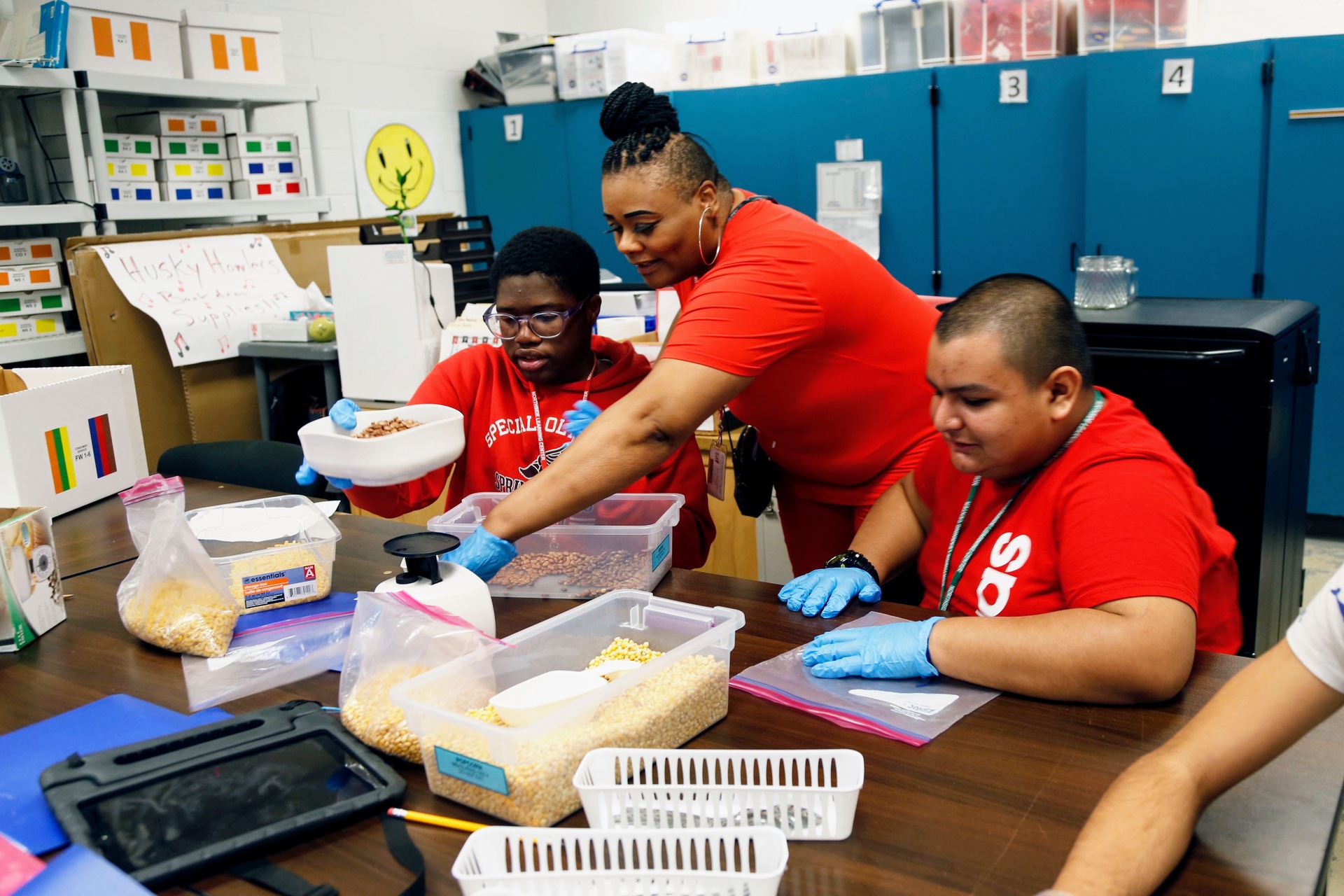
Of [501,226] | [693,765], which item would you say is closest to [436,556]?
[693,765]

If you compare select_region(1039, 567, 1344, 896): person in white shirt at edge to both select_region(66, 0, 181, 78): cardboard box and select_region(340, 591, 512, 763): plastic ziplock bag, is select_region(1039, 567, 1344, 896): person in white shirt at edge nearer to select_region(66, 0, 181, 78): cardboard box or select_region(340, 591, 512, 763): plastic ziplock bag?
select_region(340, 591, 512, 763): plastic ziplock bag

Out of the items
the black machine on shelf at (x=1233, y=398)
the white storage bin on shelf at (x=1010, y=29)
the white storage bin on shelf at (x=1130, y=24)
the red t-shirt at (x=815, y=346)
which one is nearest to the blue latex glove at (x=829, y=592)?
the red t-shirt at (x=815, y=346)

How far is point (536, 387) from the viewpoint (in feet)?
6.72

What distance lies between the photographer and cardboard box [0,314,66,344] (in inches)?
140

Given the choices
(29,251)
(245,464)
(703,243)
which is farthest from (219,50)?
(703,243)

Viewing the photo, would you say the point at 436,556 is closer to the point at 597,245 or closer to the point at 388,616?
the point at 388,616

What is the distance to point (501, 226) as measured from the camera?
6012 mm

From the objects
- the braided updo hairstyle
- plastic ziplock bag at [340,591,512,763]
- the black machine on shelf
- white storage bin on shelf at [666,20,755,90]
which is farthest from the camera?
white storage bin on shelf at [666,20,755,90]

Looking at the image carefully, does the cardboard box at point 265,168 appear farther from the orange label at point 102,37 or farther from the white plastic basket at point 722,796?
the white plastic basket at point 722,796

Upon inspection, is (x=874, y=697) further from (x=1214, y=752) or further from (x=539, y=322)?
(x=539, y=322)

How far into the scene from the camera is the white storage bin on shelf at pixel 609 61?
206 inches

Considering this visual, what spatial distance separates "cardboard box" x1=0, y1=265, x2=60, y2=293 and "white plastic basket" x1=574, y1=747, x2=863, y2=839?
3473mm

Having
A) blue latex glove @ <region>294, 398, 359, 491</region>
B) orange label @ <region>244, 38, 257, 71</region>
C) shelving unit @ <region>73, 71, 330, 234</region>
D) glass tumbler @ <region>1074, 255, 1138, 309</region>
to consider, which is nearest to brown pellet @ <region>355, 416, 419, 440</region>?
blue latex glove @ <region>294, 398, 359, 491</region>

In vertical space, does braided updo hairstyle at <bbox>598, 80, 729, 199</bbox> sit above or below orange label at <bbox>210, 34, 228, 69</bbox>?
below
